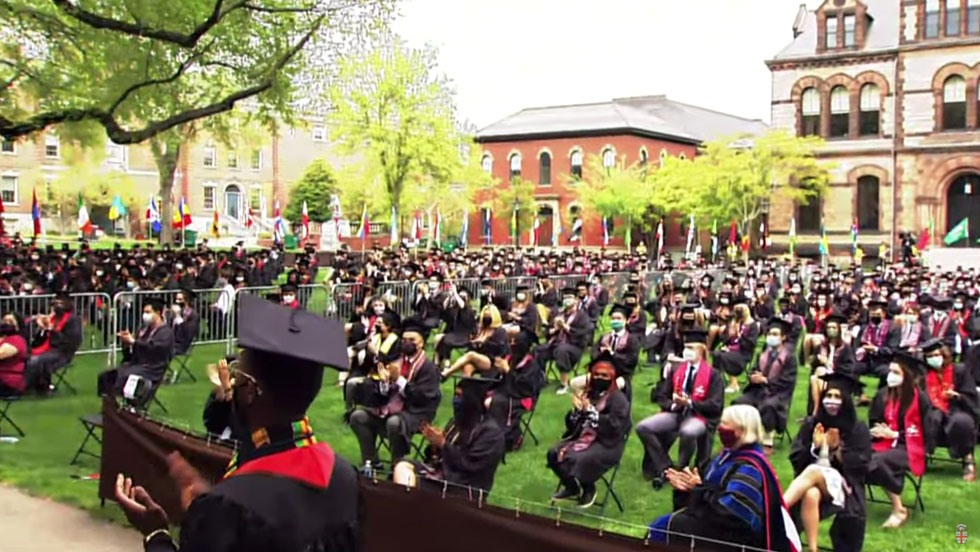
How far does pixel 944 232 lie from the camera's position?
53.4m

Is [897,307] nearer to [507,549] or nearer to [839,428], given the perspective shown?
[839,428]

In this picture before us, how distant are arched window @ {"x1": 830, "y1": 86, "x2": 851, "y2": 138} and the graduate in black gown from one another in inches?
2226

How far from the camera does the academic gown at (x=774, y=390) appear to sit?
41.2 ft

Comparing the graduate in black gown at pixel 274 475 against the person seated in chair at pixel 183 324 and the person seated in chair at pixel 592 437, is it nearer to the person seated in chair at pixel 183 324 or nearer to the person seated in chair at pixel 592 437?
the person seated in chair at pixel 592 437

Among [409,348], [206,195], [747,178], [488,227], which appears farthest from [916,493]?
[206,195]

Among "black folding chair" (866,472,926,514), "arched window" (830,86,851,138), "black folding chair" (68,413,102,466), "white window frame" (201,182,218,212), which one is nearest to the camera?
"black folding chair" (866,472,926,514)

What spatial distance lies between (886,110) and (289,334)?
56521 millimetres

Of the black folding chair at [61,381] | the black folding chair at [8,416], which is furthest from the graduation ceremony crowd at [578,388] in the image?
the black folding chair at [61,381]

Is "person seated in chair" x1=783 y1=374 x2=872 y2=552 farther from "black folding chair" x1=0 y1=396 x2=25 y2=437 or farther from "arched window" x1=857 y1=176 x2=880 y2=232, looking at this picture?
"arched window" x1=857 y1=176 x2=880 y2=232

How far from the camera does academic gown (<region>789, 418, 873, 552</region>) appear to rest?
26.8 ft

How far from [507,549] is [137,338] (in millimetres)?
9753

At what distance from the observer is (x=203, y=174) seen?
7600 centimetres

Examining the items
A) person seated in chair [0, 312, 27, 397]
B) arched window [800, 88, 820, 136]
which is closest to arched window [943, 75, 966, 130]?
arched window [800, 88, 820, 136]

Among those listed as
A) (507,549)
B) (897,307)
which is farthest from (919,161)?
(507,549)
